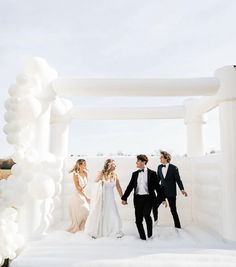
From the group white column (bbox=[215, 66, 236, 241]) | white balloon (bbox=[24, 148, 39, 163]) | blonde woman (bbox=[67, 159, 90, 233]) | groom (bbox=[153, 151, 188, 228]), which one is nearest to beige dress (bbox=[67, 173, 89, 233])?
blonde woman (bbox=[67, 159, 90, 233])

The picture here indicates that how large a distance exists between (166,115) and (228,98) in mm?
2885

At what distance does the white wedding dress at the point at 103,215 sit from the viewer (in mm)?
4977

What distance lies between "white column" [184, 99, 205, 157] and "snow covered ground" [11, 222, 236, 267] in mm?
2737

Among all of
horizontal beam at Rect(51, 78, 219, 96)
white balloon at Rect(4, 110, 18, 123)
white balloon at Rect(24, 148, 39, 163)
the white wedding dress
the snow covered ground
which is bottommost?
the snow covered ground

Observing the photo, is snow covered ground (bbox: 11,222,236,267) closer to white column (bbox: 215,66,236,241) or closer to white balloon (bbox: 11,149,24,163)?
white column (bbox: 215,66,236,241)

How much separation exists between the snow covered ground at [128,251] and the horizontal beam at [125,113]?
3177 millimetres

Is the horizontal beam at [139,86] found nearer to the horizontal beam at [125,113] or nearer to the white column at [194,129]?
the horizontal beam at [125,113]

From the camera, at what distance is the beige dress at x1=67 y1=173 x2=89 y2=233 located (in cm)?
549

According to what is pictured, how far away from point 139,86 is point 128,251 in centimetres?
263

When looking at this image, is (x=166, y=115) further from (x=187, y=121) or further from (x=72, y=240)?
(x=72, y=240)

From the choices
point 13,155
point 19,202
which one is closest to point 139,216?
point 19,202

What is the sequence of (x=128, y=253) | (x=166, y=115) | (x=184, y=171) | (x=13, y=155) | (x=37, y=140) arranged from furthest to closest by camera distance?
(x=166, y=115) → (x=184, y=171) → (x=37, y=140) → (x=13, y=155) → (x=128, y=253)

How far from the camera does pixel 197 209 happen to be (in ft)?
21.3

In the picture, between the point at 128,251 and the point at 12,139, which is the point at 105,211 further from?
the point at 12,139
